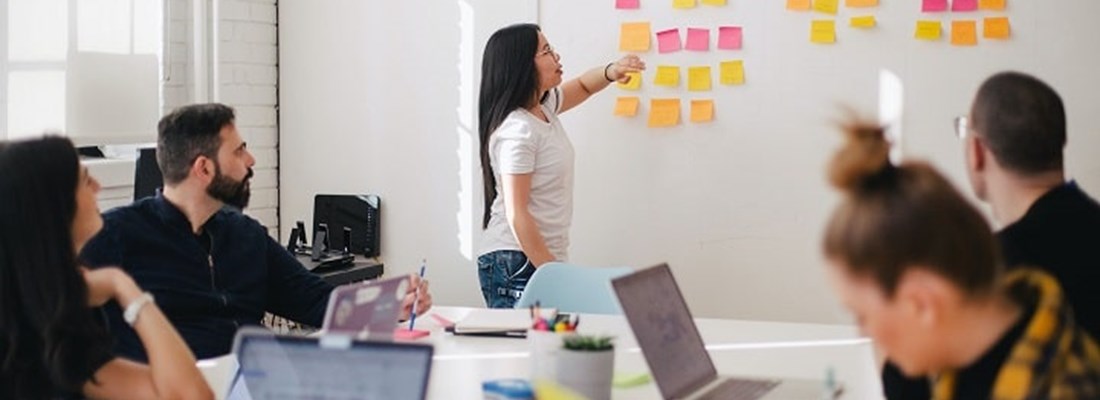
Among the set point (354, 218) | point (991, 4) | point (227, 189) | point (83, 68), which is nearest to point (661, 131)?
point (991, 4)

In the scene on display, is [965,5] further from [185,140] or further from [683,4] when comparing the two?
[185,140]

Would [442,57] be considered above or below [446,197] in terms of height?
above

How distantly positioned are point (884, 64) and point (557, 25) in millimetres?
1099

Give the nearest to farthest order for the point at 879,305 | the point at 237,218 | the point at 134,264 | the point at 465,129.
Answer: the point at 879,305 → the point at 134,264 → the point at 237,218 → the point at 465,129

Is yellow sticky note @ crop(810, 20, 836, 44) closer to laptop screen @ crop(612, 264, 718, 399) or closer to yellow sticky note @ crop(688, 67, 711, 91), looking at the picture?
yellow sticky note @ crop(688, 67, 711, 91)

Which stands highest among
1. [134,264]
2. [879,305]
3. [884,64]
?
[884,64]

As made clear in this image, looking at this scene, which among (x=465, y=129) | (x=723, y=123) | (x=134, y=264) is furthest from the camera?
(x=465, y=129)

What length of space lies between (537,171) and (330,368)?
2217mm

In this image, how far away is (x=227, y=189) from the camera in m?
3.18

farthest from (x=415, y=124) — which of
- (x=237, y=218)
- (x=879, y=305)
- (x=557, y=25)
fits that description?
(x=879, y=305)

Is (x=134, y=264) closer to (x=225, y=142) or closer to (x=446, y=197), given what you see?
(x=225, y=142)

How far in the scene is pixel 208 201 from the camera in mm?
3168

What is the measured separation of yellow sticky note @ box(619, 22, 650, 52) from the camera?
4.43 meters

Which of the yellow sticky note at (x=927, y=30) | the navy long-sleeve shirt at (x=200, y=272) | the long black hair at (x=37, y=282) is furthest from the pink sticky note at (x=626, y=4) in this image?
the long black hair at (x=37, y=282)
